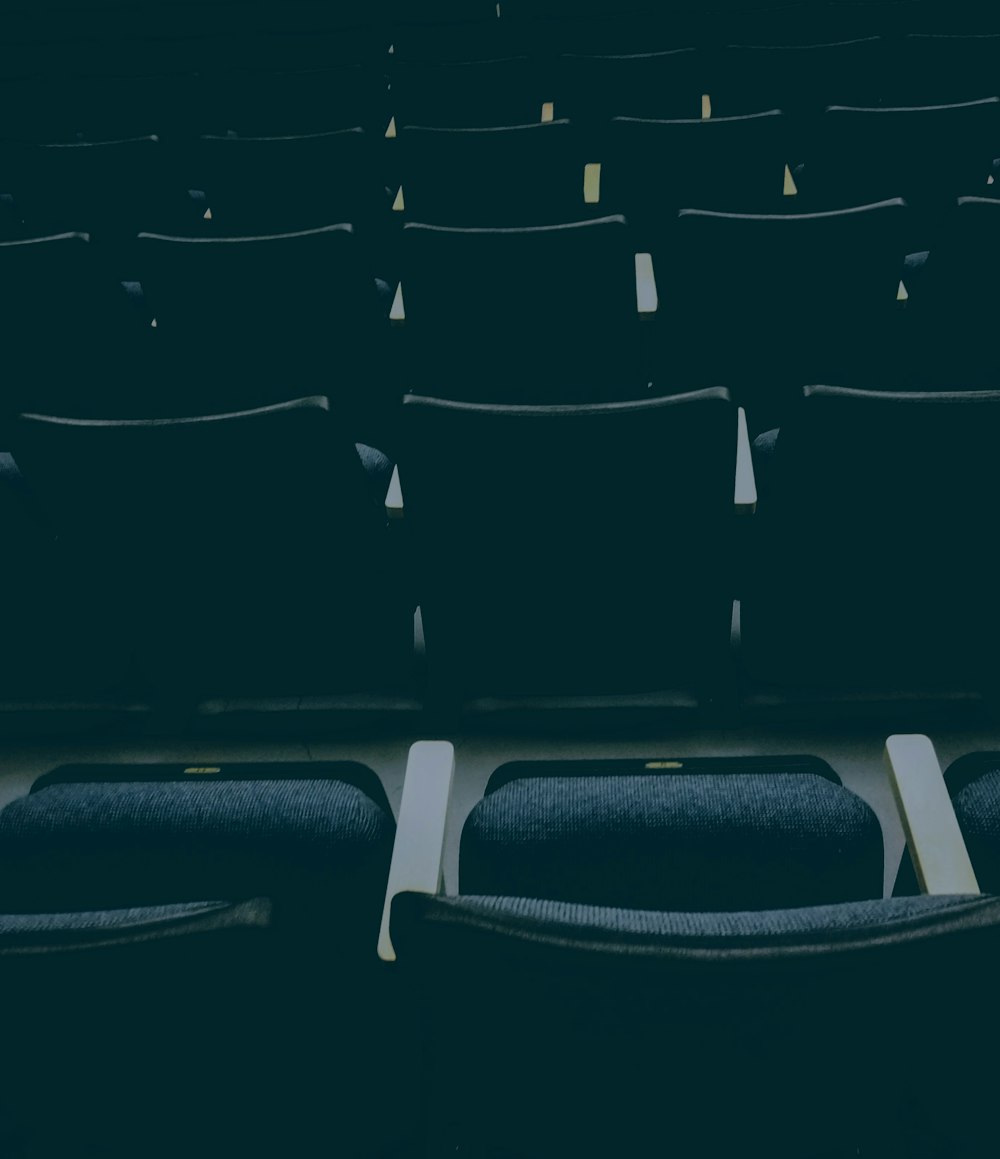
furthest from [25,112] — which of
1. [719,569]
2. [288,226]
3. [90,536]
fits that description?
[719,569]

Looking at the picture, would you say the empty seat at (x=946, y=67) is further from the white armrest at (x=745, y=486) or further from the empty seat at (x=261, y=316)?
the empty seat at (x=261, y=316)

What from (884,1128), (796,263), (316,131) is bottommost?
(884,1128)

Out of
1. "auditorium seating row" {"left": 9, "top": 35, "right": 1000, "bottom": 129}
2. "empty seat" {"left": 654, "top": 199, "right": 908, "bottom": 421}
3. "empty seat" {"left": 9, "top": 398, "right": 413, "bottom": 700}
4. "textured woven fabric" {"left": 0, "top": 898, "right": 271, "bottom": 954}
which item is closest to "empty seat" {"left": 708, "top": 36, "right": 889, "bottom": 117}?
"auditorium seating row" {"left": 9, "top": 35, "right": 1000, "bottom": 129}

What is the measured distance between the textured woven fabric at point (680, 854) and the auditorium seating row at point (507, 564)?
1.25 feet

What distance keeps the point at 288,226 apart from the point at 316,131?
20.9 inches

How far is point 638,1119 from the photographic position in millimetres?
467

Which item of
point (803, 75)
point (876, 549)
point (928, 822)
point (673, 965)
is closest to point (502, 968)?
point (673, 965)

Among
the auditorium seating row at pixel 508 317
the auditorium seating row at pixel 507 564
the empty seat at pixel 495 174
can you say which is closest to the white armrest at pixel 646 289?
the auditorium seating row at pixel 508 317

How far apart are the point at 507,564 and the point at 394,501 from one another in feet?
0.93

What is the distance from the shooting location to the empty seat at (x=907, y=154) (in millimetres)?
1527

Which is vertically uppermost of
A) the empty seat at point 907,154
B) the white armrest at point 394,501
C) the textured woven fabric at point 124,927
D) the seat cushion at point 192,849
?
the empty seat at point 907,154

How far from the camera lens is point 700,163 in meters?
1.58

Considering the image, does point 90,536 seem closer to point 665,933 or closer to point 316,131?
point 665,933

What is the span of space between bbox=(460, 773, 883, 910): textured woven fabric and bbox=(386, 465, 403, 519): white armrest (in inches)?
25.5
